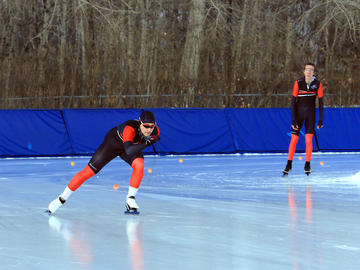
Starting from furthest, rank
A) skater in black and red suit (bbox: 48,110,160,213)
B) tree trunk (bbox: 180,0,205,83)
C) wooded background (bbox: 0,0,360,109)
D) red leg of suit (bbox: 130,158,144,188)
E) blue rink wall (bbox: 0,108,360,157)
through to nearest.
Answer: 1. tree trunk (bbox: 180,0,205,83)
2. wooded background (bbox: 0,0,360,109)
3. blue rink wall (bbox: 0,108,360,157)
4. red leg of suit (bbox: 130,158,144,188)
5. skater in black and red suit (bbox: 48,110,160,213)

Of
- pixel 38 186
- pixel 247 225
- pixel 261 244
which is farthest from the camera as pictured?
pixel 38 186

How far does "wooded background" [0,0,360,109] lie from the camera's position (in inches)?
1020

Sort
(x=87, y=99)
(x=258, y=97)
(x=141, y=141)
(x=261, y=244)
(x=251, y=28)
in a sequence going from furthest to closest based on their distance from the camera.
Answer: (x=251, y=28) < (x=258, y=97) < (x=87, y=99) < (x=141, y=141) < (x=261, y=244)

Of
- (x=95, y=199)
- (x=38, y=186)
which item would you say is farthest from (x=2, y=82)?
(x=95, y=199)

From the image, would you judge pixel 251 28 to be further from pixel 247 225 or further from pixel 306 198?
pixel 247 225

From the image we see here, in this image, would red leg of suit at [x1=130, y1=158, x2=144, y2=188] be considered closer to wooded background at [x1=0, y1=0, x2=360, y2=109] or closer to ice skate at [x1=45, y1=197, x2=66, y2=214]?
ice skate at [x1=45, y1=197, x2=66, y2=214]

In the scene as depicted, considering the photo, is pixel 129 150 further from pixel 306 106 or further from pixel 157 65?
pixel 157 65

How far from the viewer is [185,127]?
72.6ft

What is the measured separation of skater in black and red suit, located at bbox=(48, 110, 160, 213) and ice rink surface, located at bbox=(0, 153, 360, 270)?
0.24 meters

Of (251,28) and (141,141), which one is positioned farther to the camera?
(251,28)

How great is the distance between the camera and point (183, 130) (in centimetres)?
2206

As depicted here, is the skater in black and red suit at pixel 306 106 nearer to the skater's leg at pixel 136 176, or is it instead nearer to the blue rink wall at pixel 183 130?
the skater's leg at pixel 136 176

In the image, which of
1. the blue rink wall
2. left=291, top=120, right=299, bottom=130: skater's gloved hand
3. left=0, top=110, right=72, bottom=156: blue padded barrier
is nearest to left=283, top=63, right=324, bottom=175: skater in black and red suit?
left=291, top=120, right=299, bottom=130: skater's gloved hand

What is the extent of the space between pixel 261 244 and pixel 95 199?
4395 mm
